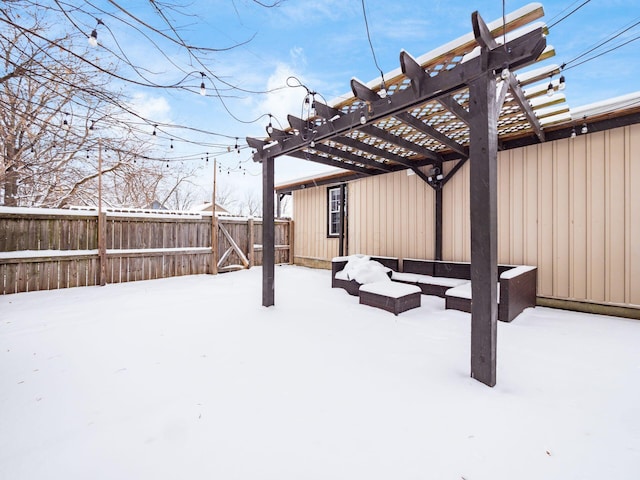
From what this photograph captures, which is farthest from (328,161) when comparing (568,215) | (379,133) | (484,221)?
(568,215)

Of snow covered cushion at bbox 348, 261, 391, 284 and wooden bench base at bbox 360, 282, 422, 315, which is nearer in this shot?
wooden bench base at bbox 360, 282, 422, 315

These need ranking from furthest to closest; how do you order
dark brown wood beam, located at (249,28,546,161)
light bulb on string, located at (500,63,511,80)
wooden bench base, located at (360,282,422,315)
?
wooden bench base, located at (360,282,422,315) < light bulb on string, located at (500,63,511,80) < dark brown wood beam, located at (249,28,546,161)

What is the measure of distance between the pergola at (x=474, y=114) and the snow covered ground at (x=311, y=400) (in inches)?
20.7

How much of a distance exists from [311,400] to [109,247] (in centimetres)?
621

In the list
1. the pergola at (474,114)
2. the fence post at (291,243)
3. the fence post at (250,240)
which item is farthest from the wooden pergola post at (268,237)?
the fence post at (291,243)

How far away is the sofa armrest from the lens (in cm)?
357

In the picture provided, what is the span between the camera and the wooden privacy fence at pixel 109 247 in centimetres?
502

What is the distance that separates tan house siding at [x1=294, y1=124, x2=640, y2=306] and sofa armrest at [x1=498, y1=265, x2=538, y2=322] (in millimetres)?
374

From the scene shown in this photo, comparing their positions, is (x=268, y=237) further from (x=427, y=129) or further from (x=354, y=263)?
(x=427, y=129)

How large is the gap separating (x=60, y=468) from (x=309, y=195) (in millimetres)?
8072

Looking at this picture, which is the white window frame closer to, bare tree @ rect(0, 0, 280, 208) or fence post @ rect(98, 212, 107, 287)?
bare tree @ rect(0, 0, 280, 208)

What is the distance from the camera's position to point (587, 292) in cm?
409

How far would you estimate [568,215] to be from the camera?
4258mm

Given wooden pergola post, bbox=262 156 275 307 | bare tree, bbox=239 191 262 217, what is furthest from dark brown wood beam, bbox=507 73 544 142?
bare tree, bbox=239 191 262 217
